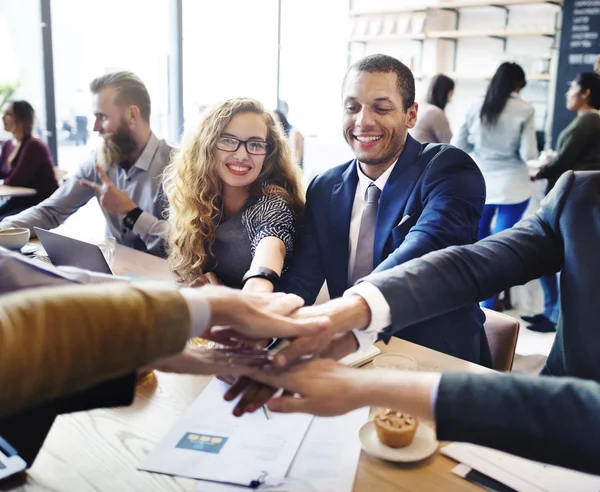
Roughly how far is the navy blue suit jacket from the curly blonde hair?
17 centimetres

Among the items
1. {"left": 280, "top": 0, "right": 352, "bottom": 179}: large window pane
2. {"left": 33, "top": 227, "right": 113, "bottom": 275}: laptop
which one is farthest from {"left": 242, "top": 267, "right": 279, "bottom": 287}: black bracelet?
{"left": 280, "top": 0, "right": 352, "bottom": 179}: large window pane

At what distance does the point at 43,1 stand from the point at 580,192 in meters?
5.08

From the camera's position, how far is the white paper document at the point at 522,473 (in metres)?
0.98

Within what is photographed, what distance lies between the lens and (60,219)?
2.92 metres

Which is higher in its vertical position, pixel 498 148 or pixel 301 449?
pixel 498 148

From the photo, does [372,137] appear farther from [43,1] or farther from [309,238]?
[43,1]

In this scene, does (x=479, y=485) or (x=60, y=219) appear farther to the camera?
(x=60, y=219)

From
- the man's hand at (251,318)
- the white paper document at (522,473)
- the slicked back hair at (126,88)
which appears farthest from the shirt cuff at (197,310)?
the slicked back hair at (126,88)

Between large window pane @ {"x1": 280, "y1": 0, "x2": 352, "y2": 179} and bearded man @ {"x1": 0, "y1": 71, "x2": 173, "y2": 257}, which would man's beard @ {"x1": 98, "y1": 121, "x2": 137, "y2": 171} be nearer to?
bearded man @ {"x1": 0, "y1": 71, "x2": 173, "y2": 257}

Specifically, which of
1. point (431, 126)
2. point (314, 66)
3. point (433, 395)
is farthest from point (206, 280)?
point (314, 66)

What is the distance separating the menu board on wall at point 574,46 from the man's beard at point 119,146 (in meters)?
4.41

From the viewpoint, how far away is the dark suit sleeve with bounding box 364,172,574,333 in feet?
4.28

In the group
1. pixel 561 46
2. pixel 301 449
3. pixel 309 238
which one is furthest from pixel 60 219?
pixel 561 46

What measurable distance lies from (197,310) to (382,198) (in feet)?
3.64
